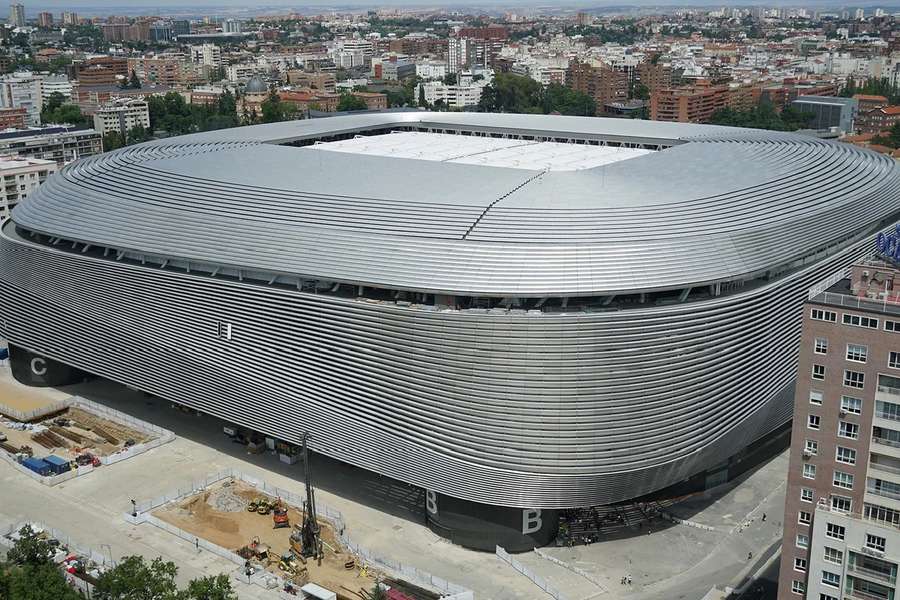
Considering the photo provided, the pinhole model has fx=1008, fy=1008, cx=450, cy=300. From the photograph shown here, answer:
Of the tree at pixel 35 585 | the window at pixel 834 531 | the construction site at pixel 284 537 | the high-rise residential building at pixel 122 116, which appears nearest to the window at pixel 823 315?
the window at pixel 834 531

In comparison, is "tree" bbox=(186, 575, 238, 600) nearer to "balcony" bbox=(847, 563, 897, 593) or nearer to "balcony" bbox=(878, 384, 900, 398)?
"balcony" bbox=(847, 563, 897, 593)

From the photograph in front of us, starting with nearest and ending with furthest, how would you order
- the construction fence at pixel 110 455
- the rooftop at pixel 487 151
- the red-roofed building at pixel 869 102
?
the construction fence at pixel 110 455
the rooftop at pixel 487 151
the red-roofed building at pixel 869 102

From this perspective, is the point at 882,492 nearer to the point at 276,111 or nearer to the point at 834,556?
the point at 834,556

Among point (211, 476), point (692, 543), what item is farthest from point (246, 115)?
point (692, 543)

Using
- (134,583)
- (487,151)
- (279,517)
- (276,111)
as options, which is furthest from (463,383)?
(276,111)

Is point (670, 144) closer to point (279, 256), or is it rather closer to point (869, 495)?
point (279, 256)

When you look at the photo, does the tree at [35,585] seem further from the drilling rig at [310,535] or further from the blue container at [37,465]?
the blue container at [37,465]

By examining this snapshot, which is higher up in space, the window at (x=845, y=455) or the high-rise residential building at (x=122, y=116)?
the high-rise residential building at (x=122, y=116)

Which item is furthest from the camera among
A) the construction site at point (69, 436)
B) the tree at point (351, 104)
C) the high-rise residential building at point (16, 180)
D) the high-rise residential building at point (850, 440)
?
the tree at point (351, 104)
